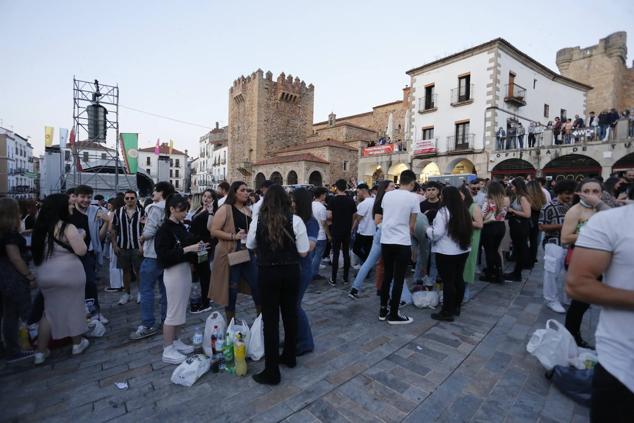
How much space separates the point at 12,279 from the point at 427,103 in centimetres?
2215

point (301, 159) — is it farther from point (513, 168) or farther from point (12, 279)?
point (12, 279)

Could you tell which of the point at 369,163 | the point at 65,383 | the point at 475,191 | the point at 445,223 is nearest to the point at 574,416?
the point at 445,223

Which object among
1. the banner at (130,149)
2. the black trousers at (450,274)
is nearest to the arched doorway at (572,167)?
the black trousers at (450,274)

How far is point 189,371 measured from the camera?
2.64 m

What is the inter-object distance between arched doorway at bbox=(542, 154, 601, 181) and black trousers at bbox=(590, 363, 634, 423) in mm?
17275

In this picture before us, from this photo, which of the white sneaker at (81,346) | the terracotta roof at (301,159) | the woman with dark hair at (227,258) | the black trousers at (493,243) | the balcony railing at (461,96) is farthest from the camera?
the terracotta roof at (301,159)

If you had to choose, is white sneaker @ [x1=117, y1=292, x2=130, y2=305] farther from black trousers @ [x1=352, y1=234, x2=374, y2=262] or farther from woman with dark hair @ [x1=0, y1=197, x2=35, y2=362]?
black trousers @ [x1=352, y1=234, x2=374, y2=262]

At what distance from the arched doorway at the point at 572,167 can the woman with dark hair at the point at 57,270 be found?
18517 mm

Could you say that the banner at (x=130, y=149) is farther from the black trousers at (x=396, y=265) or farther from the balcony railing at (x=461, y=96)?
the balcony railing at (x=461, y=96)

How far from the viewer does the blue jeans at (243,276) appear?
3459 mm

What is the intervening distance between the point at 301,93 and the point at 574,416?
124 feet

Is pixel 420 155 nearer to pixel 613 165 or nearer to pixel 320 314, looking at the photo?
pixel 613 165

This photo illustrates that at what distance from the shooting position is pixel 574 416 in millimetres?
2230

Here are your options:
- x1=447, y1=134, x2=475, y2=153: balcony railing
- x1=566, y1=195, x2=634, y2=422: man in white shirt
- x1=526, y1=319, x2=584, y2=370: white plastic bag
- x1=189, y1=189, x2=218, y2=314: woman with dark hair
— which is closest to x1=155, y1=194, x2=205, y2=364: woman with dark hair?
x1=189, y1=189, x2=218, y2=314: woman with dark hair
